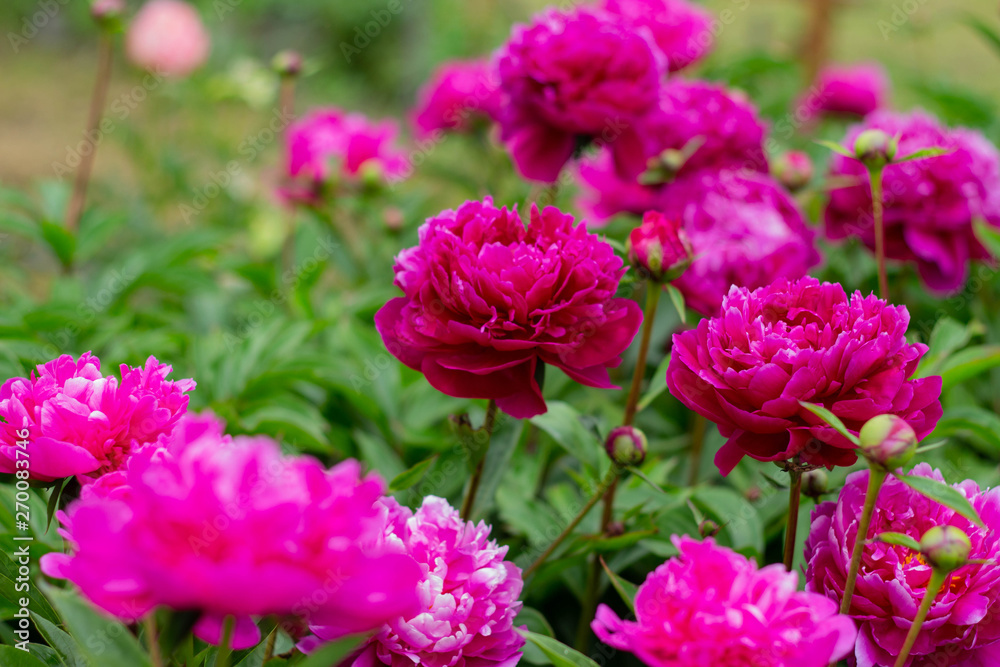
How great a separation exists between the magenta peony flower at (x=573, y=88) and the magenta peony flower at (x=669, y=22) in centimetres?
28

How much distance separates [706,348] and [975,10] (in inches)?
203

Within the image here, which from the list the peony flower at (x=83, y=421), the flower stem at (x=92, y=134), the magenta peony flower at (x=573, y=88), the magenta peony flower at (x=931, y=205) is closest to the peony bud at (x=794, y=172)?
the magenta peony flower at (x=931, y=205)

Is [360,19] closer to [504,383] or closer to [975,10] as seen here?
[975,10]

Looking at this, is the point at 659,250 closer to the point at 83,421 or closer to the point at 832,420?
the point at 832,420

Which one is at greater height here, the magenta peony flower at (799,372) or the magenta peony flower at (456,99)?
the magenta peony flower at (799,372)

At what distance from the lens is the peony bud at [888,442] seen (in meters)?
0.47

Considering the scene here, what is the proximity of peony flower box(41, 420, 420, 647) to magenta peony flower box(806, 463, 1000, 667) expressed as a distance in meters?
0.32

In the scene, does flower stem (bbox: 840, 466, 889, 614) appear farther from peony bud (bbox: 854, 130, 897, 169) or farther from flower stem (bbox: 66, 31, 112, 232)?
flower stem (bbox: 66, 31, 112, 232)

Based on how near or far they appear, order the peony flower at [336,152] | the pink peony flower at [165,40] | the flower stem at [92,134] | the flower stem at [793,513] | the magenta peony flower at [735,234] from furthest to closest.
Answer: the pink peony flower at [165,40], the peony flower at [336,152], the flower stem at [92,134], the magenta peony flower at [735,234], the flower stem at [793,513]

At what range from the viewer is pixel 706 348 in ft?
1.93

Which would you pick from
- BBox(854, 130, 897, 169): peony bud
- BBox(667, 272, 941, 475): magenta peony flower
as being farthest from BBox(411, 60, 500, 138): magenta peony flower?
BBox(667, 272, 941, 475): magenta peony flower

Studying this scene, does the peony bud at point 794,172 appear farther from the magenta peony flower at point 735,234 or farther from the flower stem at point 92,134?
the flower stem at point 92,134

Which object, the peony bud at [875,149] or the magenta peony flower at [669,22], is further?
the magenta peony flower at [669,22]

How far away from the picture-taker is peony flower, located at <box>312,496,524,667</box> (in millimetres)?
544
